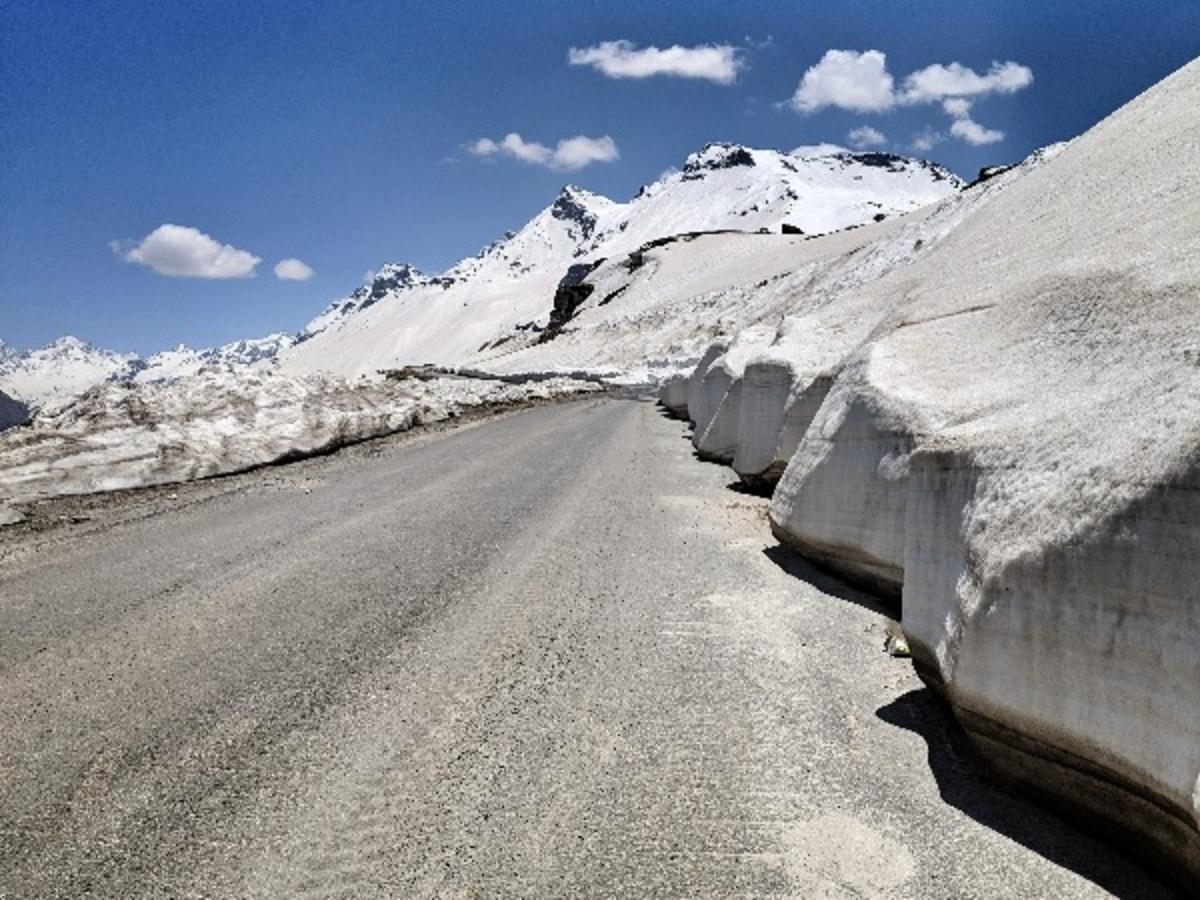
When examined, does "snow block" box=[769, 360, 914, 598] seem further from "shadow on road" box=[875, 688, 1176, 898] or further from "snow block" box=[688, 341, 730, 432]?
"snow block" box=[688, 341, 730, 432]

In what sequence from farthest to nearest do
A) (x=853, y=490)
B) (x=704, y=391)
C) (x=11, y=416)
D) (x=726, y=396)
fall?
(x=11, y=416) < (x=704, y=391) < (x=726, y=396) < (x=853, y=490)

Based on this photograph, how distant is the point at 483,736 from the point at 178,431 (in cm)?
1242

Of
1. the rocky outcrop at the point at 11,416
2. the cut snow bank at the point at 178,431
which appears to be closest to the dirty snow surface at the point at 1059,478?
the cut snow bank at the point at 178,431

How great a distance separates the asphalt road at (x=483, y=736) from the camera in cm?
323

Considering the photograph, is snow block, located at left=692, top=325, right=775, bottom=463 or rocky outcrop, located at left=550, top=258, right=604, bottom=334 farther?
rocky outcrop, located at left=550, top=258, right=604, bottom=334

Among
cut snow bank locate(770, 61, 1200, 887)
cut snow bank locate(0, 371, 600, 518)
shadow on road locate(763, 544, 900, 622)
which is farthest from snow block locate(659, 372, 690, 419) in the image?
cut snow bank locate(770, 61, 1200, 887)

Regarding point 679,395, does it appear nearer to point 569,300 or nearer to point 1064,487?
point 1064,487

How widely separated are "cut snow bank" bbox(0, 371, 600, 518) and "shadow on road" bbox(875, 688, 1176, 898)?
12.1 m

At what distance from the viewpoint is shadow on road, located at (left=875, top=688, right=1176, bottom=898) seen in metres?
3.08

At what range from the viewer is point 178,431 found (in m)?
14.4

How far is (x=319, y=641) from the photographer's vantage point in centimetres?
567

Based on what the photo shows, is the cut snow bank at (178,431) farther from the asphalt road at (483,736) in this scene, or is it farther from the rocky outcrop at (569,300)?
the rocky outcrop at (569,300)

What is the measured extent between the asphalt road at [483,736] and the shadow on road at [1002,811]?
0.02m

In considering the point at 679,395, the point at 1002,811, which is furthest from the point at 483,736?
the point at 679,395
